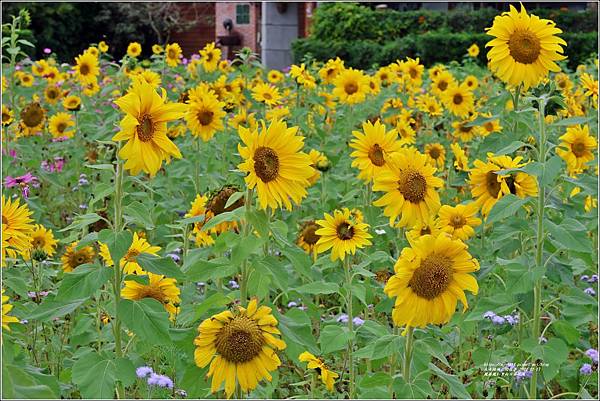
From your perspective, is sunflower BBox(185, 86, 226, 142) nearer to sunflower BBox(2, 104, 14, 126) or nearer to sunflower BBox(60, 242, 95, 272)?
sunflower BBox(60, 242, 95, 272)

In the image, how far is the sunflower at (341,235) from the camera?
2469 millimetres

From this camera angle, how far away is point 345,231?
252 cm

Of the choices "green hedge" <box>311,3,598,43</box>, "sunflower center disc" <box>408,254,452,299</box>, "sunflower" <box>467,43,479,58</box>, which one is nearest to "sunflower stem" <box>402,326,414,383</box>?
"sunflower center disc" <box>408,254,452,299</box>

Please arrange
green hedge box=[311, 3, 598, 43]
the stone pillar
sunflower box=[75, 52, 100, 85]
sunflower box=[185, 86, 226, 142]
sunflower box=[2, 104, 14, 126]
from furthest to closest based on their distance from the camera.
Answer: the stone pillar, green hedge box=[311, 3, 598, 43], sunflower box=[75, 52, 100, 85], sunflower box=[2, 104, 14, 126], sunflower box=[185, 86, 226, 142]

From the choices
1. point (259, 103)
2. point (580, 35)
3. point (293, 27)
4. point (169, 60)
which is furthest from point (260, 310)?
point (293, 27)

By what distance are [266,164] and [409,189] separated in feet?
1.75

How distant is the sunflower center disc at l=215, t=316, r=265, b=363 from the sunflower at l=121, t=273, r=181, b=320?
0.46 metres

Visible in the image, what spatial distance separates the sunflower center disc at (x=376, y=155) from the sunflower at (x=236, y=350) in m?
1.17

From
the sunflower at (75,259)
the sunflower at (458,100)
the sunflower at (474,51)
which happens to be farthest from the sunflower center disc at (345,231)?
the sunflower at (474,51)

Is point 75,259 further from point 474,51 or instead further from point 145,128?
point 474,51

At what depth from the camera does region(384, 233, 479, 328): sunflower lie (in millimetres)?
1891

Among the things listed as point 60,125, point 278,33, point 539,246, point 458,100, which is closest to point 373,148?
point 539,246

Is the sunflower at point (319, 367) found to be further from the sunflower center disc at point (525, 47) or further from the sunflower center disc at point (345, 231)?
the sunflower center disc at point (525, 47)

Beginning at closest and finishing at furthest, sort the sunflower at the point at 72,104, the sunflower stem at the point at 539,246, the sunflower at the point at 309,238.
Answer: the sunflower stem at the point at 539,246 < the sunflower at the point at 309,238 < the sunflower at the point at 72,104
